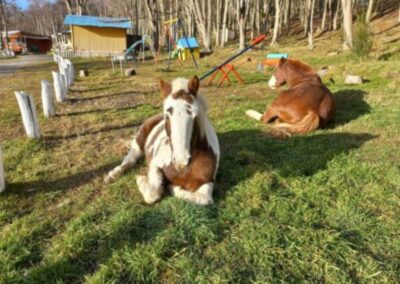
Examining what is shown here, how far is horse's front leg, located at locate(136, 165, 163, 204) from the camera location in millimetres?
3196

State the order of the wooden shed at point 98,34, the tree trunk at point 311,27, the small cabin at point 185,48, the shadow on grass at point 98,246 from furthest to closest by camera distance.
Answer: the wooden shed at point 98,34
the small cabin at point 185,48
the tree trunk at point 311,27
the shadow on grass at point 98,246

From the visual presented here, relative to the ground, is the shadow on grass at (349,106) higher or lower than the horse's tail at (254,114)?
higher

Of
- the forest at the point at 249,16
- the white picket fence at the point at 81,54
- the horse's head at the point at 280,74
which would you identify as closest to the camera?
the horse's head at the point at 280,74

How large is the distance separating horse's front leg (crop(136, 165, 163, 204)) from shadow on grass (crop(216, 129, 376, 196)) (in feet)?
2.19

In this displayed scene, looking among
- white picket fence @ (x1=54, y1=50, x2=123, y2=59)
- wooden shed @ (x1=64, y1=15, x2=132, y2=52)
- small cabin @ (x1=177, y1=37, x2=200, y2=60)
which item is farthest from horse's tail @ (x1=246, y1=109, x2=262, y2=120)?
wooden shed @ (x1=64, y1=15, x2=132, y2=52)

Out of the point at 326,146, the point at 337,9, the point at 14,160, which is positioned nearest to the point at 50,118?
the point at 14,160

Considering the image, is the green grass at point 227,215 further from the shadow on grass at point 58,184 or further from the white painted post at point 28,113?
the white painted post at point 28,113

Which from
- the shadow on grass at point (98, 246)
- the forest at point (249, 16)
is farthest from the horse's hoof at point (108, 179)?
the forest at point (249, 16)

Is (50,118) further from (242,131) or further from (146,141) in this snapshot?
(242,131)

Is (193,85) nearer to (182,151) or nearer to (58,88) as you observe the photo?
(182,151)

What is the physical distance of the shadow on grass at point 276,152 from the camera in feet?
12.7

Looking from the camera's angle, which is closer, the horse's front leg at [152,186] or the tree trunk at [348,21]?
the horse's front leg at [152,186]

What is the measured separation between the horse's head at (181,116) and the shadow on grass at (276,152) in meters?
0.94

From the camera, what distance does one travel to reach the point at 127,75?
1426 centimetres
